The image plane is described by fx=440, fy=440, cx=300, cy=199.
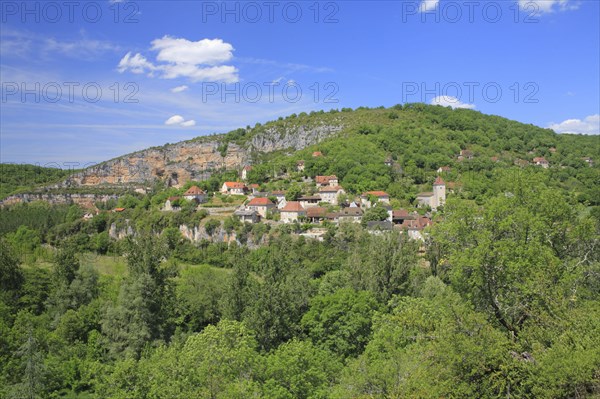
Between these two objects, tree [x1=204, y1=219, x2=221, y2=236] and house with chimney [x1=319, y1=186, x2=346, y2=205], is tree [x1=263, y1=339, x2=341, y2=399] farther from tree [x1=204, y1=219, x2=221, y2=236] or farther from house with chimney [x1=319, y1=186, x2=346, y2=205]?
house with chimney [x1=319, y1=186, x2=346, y2=205]

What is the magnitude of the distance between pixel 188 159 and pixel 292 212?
71.4 m

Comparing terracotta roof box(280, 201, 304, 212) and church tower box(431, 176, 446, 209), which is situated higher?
church tower box(431, 176, 446, 209)

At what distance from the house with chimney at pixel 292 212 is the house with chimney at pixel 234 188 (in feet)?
60.0

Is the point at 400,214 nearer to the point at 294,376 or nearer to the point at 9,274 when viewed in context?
the point at 9,274

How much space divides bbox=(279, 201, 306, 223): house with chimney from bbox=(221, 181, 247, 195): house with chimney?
18294 mm

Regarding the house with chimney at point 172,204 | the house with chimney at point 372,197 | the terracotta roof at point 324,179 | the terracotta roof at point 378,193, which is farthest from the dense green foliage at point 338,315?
the terracotta roof at point 324,179

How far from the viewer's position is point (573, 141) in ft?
369

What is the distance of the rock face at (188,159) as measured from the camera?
121250 mm

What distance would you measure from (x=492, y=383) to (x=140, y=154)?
127302 mm

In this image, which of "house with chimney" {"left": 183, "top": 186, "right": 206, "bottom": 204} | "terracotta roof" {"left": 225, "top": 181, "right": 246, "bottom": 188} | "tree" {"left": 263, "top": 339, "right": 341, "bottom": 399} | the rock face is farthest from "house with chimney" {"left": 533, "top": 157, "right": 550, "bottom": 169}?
"tree" {"left": 263, "top": 339, "right": 341, "bottom": 399}

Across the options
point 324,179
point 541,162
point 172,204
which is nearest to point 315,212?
point 324,179

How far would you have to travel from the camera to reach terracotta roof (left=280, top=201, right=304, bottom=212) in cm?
6332

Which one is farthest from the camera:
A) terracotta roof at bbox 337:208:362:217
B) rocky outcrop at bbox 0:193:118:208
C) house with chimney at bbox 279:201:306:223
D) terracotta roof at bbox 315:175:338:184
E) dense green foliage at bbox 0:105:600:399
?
rocky outcrop at bbox 0:193:118:208

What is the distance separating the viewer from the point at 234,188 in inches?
3211
